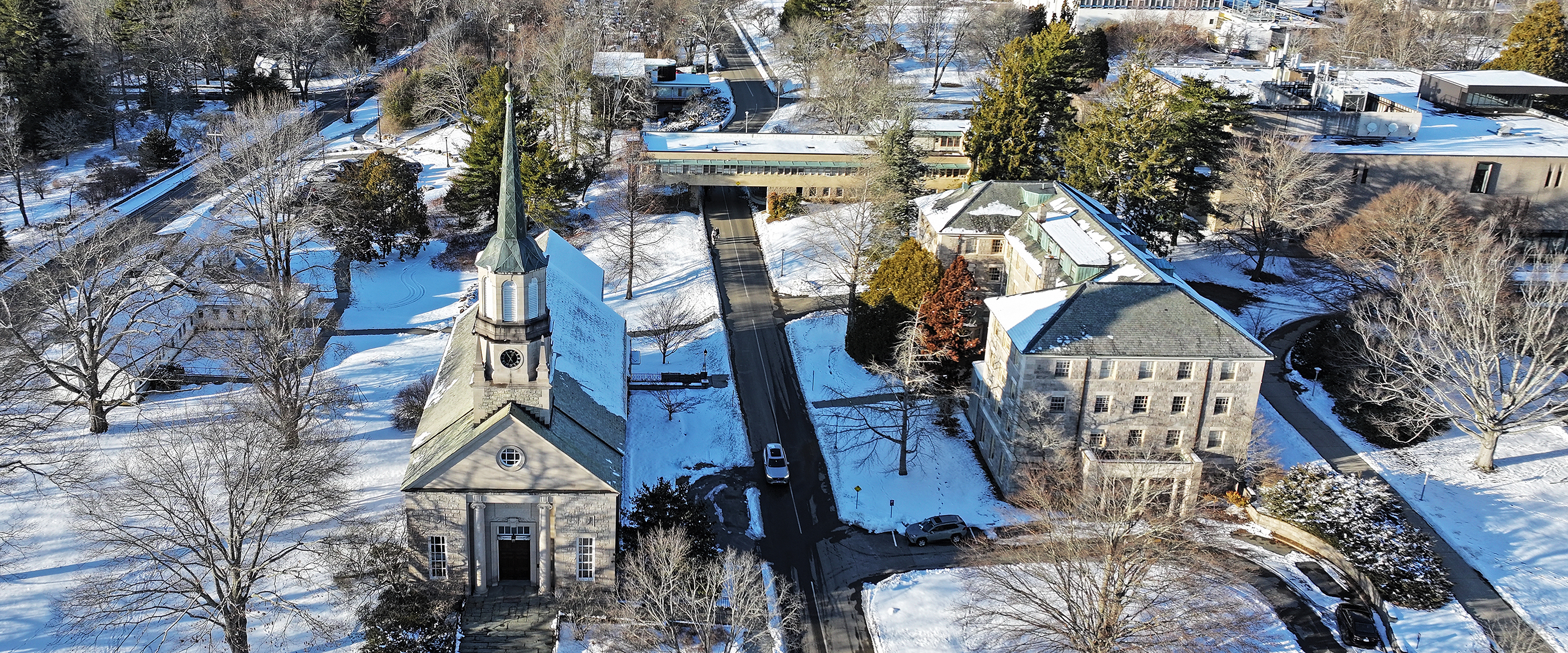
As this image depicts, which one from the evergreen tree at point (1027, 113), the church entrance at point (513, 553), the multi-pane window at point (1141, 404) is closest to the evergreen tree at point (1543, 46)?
the evergreen tree at point (1027, 113)

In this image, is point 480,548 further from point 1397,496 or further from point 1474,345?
point 1474,345

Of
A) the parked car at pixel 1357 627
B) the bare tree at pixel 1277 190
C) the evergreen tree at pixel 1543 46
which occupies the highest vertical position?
the evergreen tree at pixel 1543 46

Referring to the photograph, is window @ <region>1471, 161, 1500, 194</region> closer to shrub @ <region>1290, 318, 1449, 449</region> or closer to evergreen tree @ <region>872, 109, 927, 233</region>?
shrub @ <region>1290, 318, 1449, 449</region>

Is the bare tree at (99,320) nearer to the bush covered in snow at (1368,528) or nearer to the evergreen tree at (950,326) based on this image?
the evergreen tree at (950,326)

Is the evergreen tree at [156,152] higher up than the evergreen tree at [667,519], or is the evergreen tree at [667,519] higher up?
the evergreen tree at [156,152]

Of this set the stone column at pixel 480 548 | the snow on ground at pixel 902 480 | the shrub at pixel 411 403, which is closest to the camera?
the stone column at pixel 480 548

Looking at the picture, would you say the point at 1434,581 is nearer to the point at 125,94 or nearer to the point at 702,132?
the point at 702,132

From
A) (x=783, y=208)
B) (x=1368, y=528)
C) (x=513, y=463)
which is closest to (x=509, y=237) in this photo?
(x=513, y=463)
